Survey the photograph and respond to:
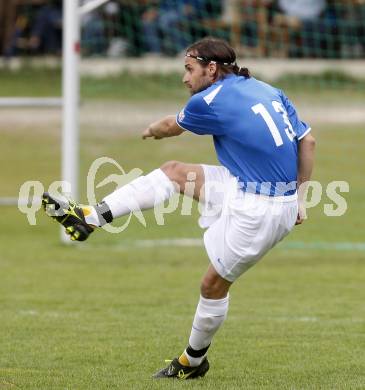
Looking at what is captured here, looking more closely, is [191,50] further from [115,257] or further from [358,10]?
[358,10]

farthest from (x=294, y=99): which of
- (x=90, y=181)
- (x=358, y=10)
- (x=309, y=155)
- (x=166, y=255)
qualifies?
(x=309, y=155)

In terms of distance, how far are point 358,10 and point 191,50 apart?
30.7 feet

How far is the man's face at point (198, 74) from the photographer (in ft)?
21.6

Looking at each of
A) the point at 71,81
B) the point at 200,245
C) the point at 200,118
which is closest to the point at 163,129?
the point at 200,118

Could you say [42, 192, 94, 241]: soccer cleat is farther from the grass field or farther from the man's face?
the man's face

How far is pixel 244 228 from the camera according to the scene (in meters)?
6.48

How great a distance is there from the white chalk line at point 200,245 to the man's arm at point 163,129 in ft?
21.6

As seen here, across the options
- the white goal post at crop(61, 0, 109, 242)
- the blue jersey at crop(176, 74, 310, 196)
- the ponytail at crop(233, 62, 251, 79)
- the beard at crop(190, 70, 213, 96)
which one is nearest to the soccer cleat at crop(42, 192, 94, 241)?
the blue jersey at crop(176, 74, 310, 196)

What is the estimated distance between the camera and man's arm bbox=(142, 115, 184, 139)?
22.4 ft

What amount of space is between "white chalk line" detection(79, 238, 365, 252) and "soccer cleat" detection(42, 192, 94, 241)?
6.69 metres

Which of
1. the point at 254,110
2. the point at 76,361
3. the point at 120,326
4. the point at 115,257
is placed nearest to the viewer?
the point at 254,110

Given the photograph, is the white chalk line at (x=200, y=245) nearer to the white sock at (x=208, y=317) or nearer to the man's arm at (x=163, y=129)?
the man's arm at (x=163, y=129)

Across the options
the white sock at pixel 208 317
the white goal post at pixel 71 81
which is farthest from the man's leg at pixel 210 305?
the white goal post at pixel 71 81

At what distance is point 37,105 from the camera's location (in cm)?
1346
